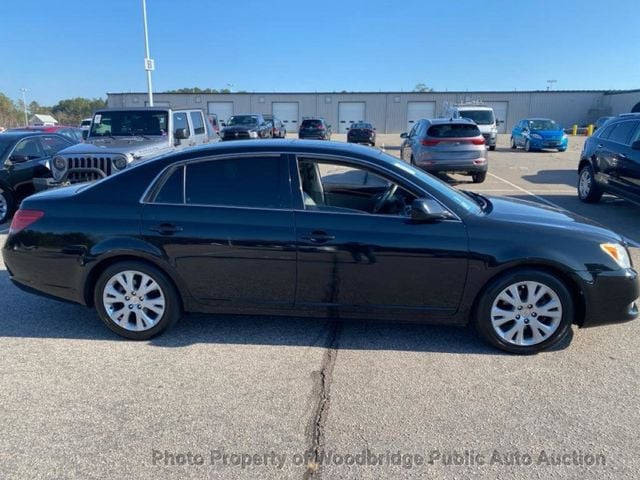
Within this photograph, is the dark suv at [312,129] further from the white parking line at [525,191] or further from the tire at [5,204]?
the tire at [5,204]

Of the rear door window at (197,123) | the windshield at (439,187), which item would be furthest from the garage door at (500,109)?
the windshield at (439,187)

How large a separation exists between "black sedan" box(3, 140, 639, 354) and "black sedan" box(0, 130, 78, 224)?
522 centimetres

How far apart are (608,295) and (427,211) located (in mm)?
1494

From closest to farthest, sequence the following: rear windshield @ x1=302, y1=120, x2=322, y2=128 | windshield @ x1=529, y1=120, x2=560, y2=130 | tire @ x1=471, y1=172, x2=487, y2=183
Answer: tire @ x1=471, y1=172, x2=487, y2=183 → windshield @ x1=529, y1=120, x2=560, y2=130 → rear windshield @ x1=302, y1=120, x2=322, y2=128

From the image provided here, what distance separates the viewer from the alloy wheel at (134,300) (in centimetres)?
384

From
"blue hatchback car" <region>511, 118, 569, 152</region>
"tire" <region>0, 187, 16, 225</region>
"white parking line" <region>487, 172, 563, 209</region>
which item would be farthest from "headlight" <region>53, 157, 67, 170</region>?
"blue hatchback car" <region>511, 118, 569, 152</region>

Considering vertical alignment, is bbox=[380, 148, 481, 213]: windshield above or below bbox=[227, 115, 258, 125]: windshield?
below

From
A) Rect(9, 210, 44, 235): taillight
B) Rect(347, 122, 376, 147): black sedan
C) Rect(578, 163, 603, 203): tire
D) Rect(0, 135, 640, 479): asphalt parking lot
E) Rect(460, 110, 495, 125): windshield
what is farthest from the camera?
Rect(347, 122, 376, 147): black sedan

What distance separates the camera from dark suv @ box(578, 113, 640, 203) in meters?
8.09

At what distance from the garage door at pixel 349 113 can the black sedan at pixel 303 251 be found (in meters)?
48.2

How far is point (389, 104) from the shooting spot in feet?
164

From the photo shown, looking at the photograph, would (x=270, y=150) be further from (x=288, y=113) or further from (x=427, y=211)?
(x=288, y=113)

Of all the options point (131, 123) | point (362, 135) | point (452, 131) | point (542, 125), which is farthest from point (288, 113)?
point (131, 123)

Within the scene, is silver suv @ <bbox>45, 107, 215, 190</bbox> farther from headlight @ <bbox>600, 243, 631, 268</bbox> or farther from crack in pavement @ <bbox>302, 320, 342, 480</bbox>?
headlight @ <bbox>600, 243, 631, 268</bbox>
